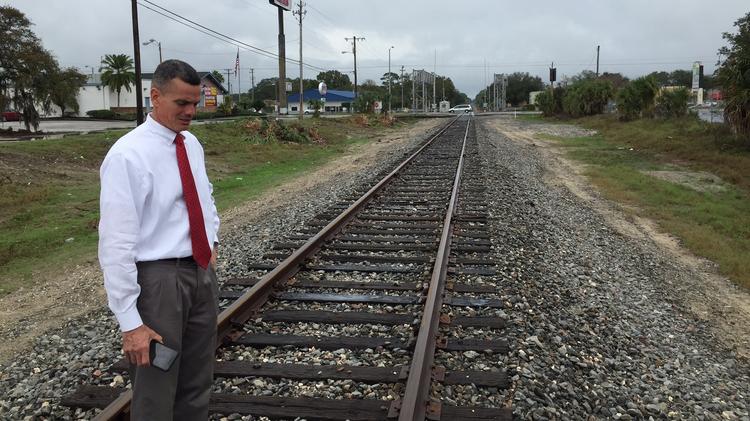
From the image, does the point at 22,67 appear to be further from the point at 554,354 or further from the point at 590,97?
the point at 590,97

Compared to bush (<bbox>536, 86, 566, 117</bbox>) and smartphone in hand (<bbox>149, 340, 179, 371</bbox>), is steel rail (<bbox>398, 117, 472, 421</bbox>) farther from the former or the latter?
bush (<bbox>536, 86, 566, 117</bbox>)

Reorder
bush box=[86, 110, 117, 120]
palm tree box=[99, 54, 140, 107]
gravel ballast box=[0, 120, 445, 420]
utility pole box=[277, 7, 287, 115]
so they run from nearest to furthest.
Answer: gravel ballast box=[0, 120, 445, 420] < utility pole box=[277, 7, 287, 115] < bush box=[86, 110, 117, 120] < palm tree box=[99, 54, 140, 107]

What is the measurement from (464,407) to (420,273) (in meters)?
2.66

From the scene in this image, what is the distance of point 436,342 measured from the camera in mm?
4227

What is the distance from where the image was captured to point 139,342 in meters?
2.17

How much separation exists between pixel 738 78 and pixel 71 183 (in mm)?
19237

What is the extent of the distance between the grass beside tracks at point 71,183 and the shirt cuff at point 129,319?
5.37m

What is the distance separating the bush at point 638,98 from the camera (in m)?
33.6

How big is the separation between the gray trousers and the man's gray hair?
67 centimetres

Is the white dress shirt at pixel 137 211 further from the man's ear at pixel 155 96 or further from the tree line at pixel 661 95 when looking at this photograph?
the tree line at pixel 661 95

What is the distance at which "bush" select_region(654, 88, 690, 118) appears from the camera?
3036 cm

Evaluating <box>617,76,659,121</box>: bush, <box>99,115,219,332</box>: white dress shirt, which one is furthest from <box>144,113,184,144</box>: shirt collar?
<box>617,76,659,121</box>: bush

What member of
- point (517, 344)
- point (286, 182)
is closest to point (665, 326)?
point (517, 344)

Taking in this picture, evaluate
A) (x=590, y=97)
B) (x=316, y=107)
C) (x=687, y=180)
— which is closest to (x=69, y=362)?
(x=687, y=180)
